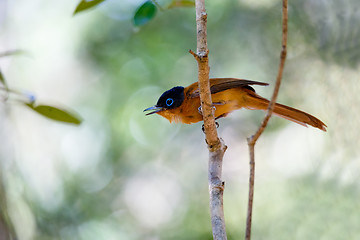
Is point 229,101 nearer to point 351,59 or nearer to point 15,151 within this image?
point 351,59

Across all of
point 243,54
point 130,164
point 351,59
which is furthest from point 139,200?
point 351,59

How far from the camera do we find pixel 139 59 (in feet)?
20.0

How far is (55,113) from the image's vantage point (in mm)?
2105

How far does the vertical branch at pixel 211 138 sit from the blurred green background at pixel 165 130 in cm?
218

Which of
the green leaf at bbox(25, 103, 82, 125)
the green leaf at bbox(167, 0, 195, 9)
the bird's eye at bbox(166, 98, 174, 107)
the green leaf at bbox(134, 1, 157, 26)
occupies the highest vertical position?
the bird's eye at bbox(166, 98, 174, 107)

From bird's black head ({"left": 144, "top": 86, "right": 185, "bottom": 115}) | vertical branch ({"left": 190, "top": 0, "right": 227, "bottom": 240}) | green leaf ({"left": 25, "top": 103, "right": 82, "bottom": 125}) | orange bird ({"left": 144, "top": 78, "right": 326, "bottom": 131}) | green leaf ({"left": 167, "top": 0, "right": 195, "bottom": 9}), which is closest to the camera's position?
vertical branch ({"left": 190, "top": 0, "right": 227, "bottom": 240})

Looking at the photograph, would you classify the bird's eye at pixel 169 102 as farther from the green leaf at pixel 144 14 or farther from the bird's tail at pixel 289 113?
the green leaf at pixel 144 14

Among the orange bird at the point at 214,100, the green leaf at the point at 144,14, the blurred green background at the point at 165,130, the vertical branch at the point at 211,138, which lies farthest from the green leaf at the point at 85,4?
the blurred green background at the point at 165,130

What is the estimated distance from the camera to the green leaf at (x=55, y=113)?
6.78 ft

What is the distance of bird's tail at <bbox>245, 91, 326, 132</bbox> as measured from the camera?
9.20ft

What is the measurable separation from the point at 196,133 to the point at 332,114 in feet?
6.64

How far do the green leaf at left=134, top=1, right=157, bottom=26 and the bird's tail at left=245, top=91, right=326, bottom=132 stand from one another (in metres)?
1.20

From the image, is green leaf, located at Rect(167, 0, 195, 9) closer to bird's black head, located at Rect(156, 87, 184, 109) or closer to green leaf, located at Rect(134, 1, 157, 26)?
green leaf, located at Rect(134, 1, 157, 26)

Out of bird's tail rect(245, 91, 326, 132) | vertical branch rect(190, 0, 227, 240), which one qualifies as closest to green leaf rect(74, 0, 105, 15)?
vertical branch rect(190, 0, 227, 240)
